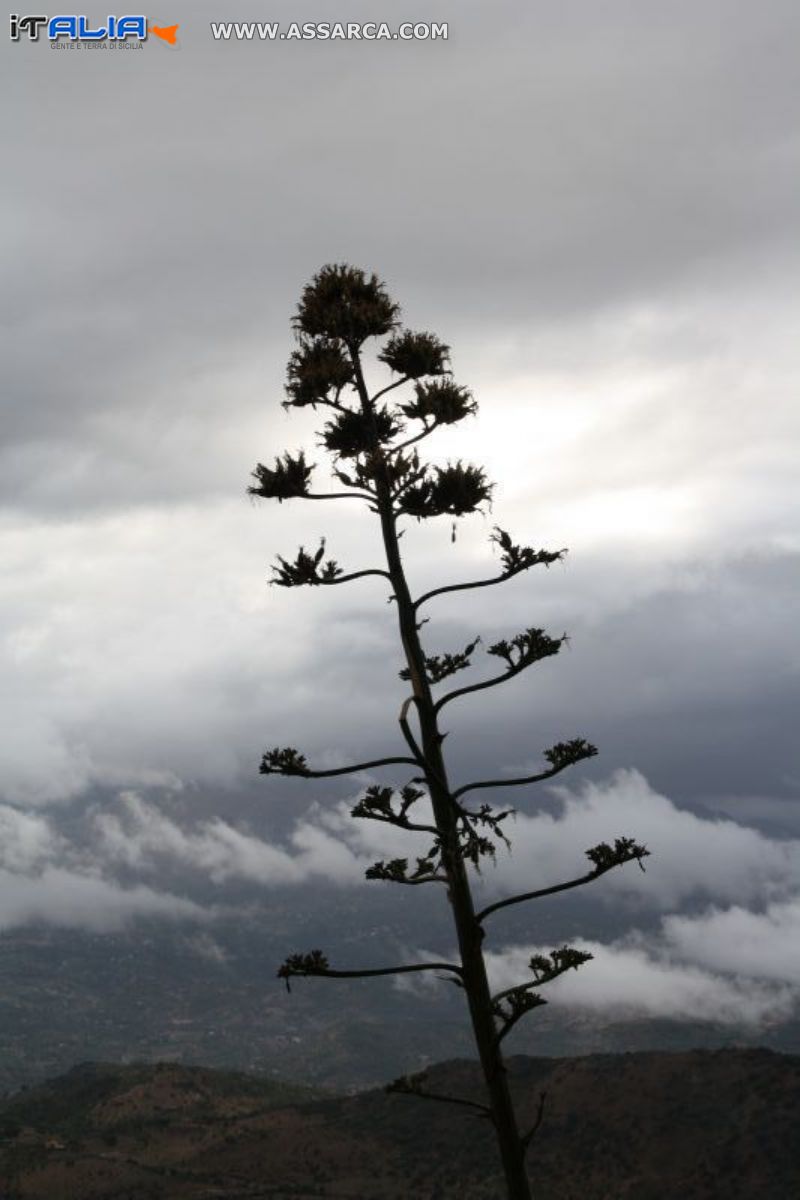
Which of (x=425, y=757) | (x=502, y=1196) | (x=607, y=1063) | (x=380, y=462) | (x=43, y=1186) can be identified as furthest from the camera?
(x=607, y=1063)

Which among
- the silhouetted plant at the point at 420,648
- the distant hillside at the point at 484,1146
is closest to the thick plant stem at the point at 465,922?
the silhouetted plant at the point at 420,648

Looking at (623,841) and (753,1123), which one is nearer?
(623,841)

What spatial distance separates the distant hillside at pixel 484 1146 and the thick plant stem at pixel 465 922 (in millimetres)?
121686

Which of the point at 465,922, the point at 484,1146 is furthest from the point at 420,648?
the point at 484,1146

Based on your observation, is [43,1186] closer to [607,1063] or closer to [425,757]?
[607,1063]

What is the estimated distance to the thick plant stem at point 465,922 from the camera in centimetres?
1223

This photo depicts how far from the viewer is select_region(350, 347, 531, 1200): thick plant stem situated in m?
12.2

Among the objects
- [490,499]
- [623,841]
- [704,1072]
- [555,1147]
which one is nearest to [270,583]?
[490,499]

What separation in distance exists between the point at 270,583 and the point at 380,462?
2.01 m

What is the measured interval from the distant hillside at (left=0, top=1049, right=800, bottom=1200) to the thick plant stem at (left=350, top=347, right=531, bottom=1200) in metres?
122

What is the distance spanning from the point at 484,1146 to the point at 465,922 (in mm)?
147057

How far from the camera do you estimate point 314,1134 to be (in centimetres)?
16275

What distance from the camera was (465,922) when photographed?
493 inches

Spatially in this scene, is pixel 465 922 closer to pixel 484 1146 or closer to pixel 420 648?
pixel 420 648
